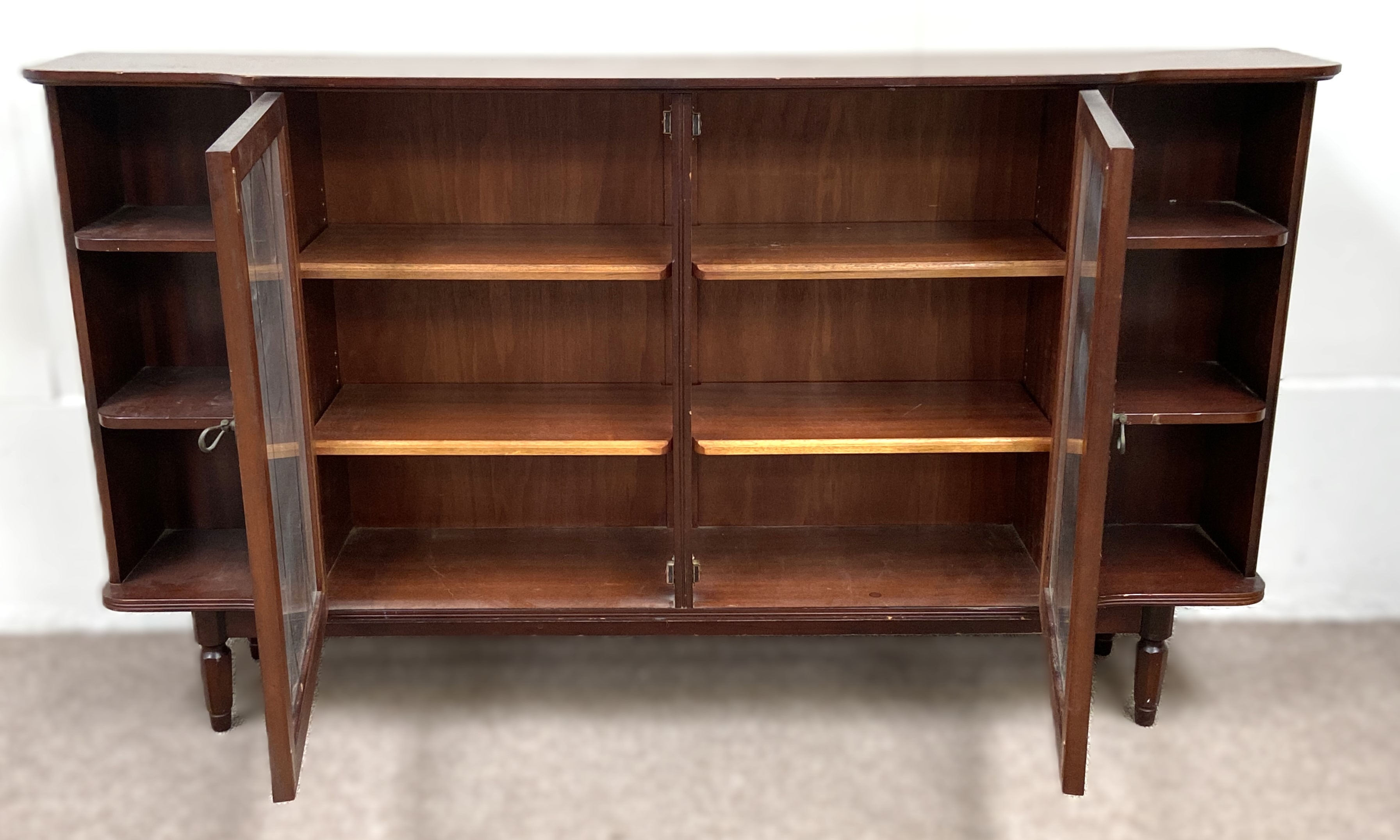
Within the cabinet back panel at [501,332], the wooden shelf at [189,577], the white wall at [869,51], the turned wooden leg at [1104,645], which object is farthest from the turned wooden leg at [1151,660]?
the wooden shelf at [189,577]

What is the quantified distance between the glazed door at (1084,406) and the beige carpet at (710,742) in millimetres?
341

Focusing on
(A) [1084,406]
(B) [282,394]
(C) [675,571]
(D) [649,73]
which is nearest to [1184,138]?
(A) [1084,406]

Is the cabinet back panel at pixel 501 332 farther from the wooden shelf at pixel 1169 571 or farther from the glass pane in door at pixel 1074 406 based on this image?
the wooden shelf at pixel 1169 571

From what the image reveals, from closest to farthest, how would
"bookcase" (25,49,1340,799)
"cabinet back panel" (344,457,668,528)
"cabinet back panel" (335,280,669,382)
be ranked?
"bookcase" (25,49,1340,799), "cabinet back panel" (335,280,669,382), "cabinet back panel" (344,457,668,528)

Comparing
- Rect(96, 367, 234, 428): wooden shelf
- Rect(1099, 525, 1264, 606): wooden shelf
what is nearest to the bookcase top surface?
Rect(96, 367, 234, 428): wooden shelf

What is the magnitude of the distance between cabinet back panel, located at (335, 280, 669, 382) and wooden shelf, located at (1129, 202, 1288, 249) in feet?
3.17

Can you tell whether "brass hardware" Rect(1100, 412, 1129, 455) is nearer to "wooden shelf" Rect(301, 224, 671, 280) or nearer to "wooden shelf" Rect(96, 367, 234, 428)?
"wooden shelf" Rect(301, 224, 671, 280)

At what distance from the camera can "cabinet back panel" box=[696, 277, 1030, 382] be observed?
283 cm

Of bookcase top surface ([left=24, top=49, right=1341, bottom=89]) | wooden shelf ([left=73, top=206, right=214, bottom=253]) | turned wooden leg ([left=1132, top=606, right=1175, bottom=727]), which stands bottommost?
turned wooden leg ([left=1132, top=606, right=1175, bottom=727])

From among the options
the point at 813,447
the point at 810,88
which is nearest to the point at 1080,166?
the point at 810,88

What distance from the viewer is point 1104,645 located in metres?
3.02

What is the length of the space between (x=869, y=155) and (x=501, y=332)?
0.85 metres

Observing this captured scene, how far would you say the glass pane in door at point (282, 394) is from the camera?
2.15 metres

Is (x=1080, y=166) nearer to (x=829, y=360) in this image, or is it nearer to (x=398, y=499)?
(x=829, y=360)
